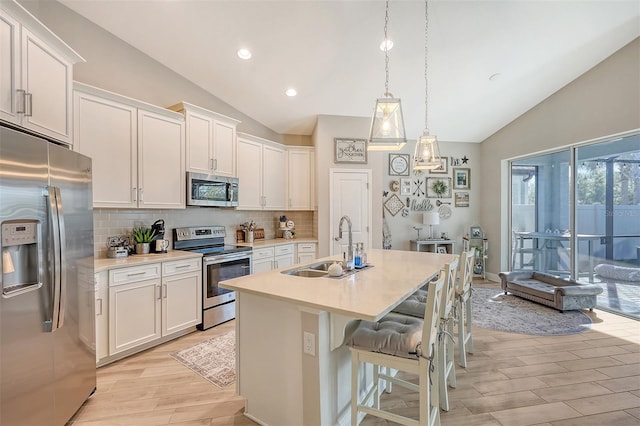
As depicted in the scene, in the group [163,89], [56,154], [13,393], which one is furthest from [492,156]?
[13,393]

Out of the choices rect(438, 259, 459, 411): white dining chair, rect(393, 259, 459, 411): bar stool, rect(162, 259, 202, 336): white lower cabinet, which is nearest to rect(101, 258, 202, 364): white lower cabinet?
rect(162, 259, 202, 336): white lower cabinet

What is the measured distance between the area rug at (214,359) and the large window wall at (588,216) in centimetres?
504

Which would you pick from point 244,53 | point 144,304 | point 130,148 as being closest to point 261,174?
point 244,53

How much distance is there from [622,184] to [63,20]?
6788 mm

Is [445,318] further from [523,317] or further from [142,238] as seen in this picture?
[142,238]

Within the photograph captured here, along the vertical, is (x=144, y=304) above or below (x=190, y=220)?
below

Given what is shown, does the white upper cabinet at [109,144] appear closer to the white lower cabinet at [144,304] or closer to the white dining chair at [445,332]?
the white lower cabinet at [144,304]

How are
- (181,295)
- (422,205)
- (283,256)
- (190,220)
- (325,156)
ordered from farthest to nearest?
(422,205)
(325,156)
(283,256)
(190,220)
(181,295)

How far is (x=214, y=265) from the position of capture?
3.59 meters

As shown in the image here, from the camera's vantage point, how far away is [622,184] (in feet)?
13.2

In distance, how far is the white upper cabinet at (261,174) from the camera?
4.49m

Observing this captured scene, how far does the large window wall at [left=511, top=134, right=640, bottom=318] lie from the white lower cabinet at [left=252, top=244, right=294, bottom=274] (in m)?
4.38

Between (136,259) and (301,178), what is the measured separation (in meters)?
2.92

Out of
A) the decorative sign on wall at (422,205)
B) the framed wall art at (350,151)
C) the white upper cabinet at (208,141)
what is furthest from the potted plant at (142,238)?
the decorative sign on wall at (422,205)
